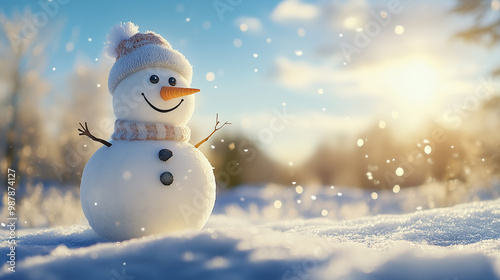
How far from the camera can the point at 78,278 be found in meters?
1.80

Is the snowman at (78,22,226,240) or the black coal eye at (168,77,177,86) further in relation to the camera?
the black coal eye at (168,77,177,86)

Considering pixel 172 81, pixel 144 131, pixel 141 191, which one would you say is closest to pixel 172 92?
pixel 172 81

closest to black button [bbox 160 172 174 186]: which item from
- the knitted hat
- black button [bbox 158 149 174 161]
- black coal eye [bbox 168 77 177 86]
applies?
black button [bbox 158 149 174 161]

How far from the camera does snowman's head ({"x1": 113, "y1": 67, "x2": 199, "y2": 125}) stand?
3.32 meters

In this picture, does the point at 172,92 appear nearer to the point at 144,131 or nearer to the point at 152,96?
the point at 152,96

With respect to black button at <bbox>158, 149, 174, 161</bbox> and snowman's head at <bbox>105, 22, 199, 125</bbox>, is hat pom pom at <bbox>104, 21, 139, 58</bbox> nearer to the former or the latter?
snowman's head at <bbox>105, 22, 199, 125</bbox>

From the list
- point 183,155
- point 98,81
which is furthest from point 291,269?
point 98,81

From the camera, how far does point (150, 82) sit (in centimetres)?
334

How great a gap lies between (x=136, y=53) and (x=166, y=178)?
45.7 inches

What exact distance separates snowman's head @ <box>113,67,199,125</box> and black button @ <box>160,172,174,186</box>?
552mm

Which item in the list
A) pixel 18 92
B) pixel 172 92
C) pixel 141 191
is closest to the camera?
pixel 141 191

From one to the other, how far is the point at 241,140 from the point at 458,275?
8.13 metres

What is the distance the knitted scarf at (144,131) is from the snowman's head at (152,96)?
2.8 inches

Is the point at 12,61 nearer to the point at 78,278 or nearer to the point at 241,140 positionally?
the point at 241,140
